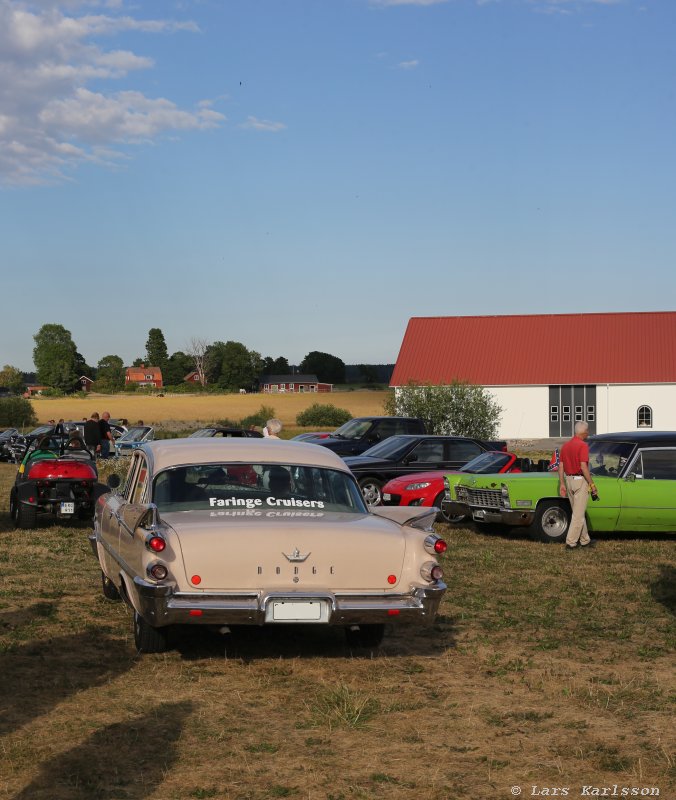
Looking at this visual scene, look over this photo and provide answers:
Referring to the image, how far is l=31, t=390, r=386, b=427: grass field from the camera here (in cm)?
8400

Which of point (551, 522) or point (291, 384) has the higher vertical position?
point (291, 384)

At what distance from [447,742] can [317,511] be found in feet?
8.24

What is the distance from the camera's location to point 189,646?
8898 millimetres

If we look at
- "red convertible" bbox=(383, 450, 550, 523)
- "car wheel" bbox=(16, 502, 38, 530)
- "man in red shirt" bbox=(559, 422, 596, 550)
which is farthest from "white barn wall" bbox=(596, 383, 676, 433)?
"car wheel" bbox=(16, 502, 38, 530)

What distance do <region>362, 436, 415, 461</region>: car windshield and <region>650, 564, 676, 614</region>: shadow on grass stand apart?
826 centimetres

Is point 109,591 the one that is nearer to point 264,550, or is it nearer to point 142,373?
point 264,550

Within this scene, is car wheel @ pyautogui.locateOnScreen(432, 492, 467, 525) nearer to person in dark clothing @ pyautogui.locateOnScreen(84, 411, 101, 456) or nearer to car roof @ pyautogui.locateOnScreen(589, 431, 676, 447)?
car roof @ pyautogui.locateOnScreen(589, 431, 676, 447)

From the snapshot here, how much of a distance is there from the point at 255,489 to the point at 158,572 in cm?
142

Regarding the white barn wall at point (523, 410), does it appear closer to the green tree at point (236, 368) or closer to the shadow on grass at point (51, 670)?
the shadow on grass at point (51, 670)

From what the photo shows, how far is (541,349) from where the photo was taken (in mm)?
61844

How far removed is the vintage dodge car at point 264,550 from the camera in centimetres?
752

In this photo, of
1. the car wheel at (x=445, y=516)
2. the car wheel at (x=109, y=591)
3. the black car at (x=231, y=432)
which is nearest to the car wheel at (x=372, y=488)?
the car wheel at (x=445, y=516)

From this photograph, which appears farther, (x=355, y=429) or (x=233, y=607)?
(x=355, y=429)

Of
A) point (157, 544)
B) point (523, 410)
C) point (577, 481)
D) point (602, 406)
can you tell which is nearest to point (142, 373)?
point (523, 410)
